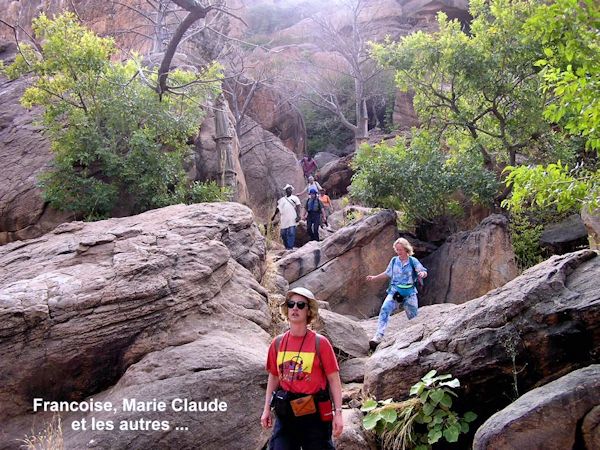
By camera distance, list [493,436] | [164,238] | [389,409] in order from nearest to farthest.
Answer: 1. [493,436]
2. [389,409]
3. [164,238]

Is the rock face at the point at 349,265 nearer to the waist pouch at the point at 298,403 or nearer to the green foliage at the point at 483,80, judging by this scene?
the green foliage at the point at 483,80

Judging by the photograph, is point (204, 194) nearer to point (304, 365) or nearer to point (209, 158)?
point (209, 158)

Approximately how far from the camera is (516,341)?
524 cm

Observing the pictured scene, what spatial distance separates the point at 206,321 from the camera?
6.55 meters

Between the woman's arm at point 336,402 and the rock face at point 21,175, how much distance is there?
8206mm

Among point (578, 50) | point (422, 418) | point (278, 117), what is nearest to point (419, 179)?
point (578, 50)

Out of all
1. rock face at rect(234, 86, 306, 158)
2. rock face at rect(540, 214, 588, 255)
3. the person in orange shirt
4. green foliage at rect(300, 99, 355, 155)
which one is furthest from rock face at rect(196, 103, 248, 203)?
green foliage at rect(300, 99, 355, 155)

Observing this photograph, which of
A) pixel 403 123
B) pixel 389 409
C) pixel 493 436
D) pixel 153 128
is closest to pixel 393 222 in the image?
pixel 153 128

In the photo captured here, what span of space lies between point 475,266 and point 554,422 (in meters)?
6.92

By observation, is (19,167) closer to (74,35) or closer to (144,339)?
(74,35)

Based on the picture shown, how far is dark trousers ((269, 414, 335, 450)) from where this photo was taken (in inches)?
156

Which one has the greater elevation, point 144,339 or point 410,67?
point 410,67

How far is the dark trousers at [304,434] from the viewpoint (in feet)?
13.0

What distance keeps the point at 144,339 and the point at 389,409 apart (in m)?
2.68
